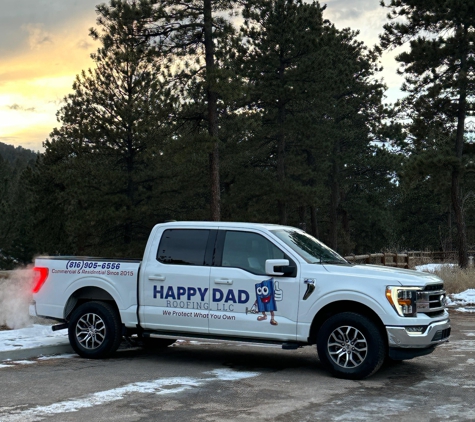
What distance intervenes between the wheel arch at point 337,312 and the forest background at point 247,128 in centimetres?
1826

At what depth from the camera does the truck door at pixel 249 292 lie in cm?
923

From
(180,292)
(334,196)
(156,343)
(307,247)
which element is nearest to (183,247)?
(180,292)

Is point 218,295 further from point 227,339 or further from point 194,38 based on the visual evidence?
point 194,38

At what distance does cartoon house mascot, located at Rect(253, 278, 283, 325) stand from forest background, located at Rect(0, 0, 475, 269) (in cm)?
1807

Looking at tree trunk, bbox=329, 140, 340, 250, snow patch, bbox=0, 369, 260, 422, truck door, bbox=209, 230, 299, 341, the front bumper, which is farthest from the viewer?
tree trunk, bbox=329, 140, 340, 250

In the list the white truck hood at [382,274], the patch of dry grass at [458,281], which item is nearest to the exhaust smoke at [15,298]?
the white truck hood at [382,274]

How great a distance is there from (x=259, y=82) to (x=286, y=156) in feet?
21.3

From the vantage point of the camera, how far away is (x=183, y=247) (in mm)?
10125

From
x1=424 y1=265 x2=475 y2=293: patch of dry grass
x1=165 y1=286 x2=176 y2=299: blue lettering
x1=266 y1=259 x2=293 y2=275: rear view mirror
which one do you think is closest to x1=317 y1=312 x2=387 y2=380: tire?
x1=266 y1=259 x2=293 y2=275: rear view mirror

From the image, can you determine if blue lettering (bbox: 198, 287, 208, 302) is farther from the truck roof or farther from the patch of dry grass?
the patch of dry grass

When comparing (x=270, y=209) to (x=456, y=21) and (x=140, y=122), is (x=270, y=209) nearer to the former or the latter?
(x=140, y=122)

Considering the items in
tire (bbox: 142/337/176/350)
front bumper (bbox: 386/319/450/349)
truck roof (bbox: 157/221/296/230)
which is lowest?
tire (bbox: 142/337/176/350)

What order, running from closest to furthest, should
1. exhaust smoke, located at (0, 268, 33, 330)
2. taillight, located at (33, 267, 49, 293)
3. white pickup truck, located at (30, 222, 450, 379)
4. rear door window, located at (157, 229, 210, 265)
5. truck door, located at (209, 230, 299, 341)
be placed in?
white pickup truck, located at (30, 222, 450, 379) < truck door, located at (209, 230, 299, 341) < rear door window, located at (157, 229, 210, 265) < taillight, located at (33, 267, 49, 293) < exhaust smoke, located at (0, 268, 33, 330)

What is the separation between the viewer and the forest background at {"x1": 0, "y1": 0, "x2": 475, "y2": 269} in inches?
1110
